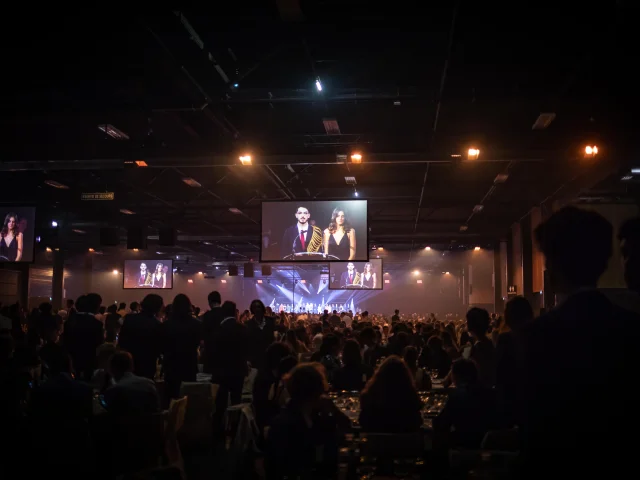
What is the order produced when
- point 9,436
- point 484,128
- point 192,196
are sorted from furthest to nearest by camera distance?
1. point 192,196
2. point 484,128
3. point 9,436

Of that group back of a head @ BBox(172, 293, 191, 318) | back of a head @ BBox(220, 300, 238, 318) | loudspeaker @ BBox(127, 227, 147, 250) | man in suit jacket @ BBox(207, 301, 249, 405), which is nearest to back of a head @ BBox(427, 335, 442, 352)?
man in suit jacket @ BBox(207, 301, 249, 405)

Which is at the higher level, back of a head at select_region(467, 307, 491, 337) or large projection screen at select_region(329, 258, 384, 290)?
large projection screen at select_region(329, 258, 384, 290)

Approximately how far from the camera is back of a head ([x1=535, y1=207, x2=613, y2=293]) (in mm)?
1659

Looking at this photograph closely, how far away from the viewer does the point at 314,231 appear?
12.5 m

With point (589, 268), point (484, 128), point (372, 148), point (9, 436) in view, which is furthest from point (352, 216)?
point (589, 268)

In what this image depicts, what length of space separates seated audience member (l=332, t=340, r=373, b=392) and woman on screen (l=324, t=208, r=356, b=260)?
236 inches

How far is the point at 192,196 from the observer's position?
59.6ft

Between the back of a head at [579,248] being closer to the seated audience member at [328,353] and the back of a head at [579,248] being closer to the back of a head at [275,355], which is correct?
the back of a head at [275,355]

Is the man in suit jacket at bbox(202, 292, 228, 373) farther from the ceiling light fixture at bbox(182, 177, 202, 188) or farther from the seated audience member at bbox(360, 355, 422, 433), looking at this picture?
the ceiling light fixture at bbox(182, 177, 202, 188)

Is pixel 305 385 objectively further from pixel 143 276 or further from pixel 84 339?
pixel 143 276

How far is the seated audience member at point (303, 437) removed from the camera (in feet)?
11.1

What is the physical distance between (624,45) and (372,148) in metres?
5.26

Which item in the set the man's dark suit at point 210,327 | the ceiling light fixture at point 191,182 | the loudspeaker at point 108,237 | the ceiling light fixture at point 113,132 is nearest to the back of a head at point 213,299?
the man's dark suit at point 210,327

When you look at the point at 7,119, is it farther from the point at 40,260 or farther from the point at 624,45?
the point at 40,260
